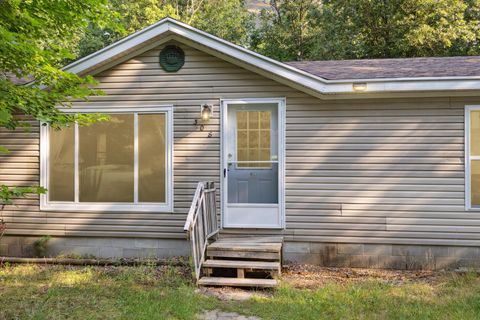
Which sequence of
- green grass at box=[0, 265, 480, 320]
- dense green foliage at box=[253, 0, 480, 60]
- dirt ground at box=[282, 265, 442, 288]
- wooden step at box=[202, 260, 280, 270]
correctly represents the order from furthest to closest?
dense green foliage at box=[253, 0, 480, 60]
dirt ground at box=[282, 265, 442, 288]
wooden step at box=[202, 260, 280, 270]
green grass at box=[0, 265, 480, 320]

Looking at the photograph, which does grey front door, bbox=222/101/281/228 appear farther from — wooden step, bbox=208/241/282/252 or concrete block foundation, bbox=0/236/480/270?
concrete block foundation, bbox=0/236/480/270

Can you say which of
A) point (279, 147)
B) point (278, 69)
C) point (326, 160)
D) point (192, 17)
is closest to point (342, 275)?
point (326, 160)

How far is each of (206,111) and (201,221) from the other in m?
1.77

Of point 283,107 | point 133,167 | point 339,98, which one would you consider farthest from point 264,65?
point 133,167

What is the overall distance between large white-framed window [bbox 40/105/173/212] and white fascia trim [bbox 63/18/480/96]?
91 centimetres

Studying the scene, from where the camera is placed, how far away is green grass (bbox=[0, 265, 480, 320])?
417cm

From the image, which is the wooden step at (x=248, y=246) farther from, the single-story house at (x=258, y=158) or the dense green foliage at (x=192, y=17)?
the dense green foliage at (x=192, y=17)

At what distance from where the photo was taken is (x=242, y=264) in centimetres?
531

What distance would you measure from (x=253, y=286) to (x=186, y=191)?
1971 mm

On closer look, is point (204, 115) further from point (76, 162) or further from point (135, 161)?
point (76, 162)

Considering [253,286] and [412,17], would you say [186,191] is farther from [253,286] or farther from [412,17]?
[412,17]

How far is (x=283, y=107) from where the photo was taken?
20.4 feet

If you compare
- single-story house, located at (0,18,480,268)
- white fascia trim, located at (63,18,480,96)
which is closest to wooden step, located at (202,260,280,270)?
single-story house, located at (0,18,480,268)

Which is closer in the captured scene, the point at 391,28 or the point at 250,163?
the point at 250,163
